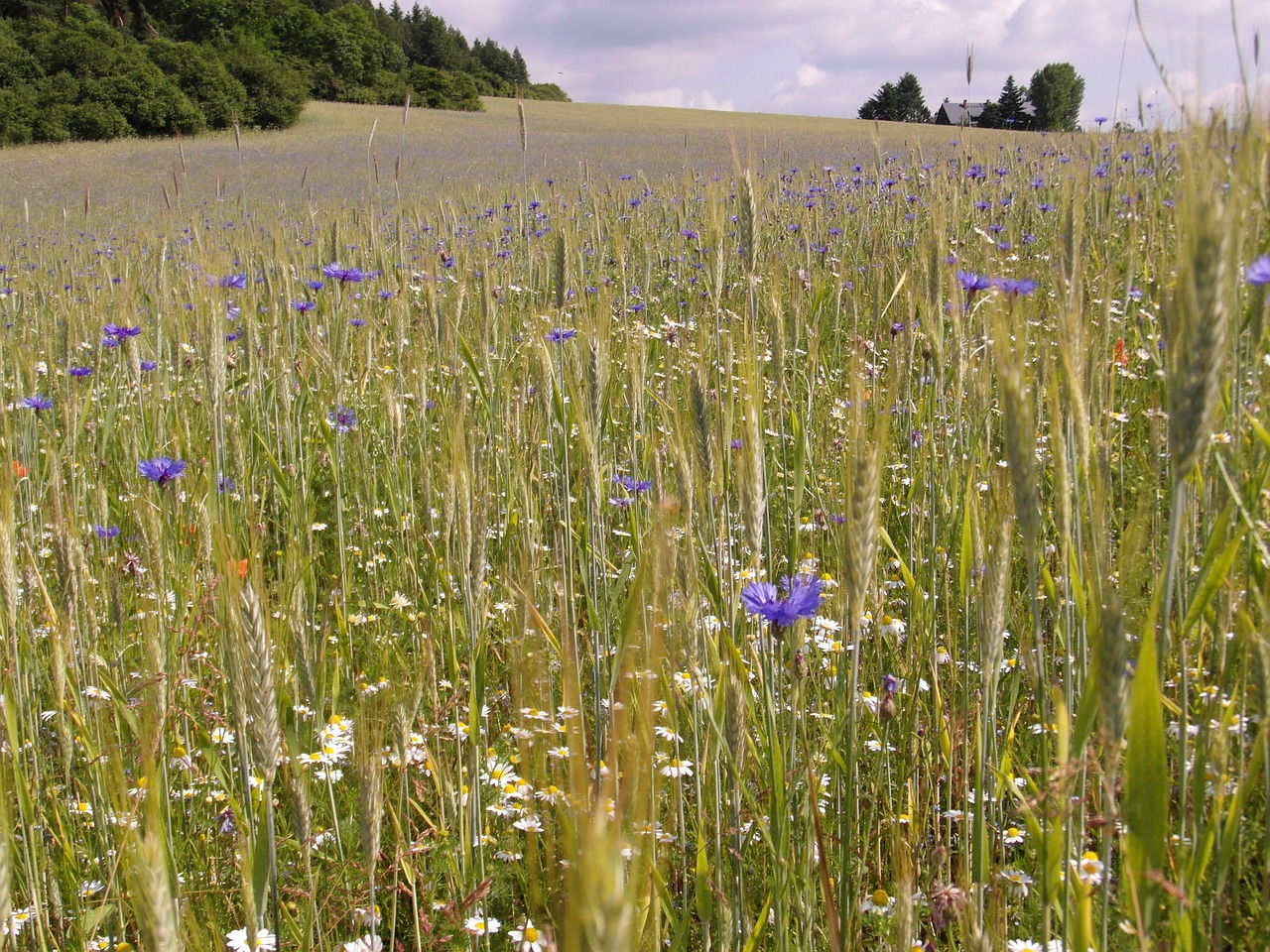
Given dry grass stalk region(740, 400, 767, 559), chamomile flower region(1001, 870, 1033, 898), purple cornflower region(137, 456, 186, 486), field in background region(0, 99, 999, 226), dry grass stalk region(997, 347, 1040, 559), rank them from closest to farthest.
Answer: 1. dry grass stalk region(997, 347, 1040, 559)
2. dry grass stalk region(740, 400, 767, 559)
3. chamomile flower region(1001, 870, 1033, 898)
4. purple cornflower region(137, 456, 186, 486)
5. field in background region(0, 99, 999, 226)

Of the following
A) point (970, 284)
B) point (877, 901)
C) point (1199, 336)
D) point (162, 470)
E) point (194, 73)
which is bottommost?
point (877, 901)

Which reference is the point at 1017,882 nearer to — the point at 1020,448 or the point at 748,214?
the point at 1020,448

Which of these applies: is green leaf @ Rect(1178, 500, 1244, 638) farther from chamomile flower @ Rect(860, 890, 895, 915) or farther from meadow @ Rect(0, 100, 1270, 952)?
chamomile flower @ Rect(860, 890, 895, 915)

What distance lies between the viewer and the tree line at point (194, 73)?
2395cm

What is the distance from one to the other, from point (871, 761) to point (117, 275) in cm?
535

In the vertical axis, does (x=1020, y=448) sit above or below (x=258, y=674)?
above

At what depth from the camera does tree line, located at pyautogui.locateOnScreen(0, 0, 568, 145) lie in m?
24.0

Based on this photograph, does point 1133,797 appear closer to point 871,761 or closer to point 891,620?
point 871,761

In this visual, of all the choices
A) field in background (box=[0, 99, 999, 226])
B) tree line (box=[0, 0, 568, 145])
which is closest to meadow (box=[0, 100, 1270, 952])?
field in background (box=[0, 99, 999, 226])

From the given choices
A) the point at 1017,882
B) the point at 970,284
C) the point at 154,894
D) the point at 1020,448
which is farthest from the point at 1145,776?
the point at 970,284

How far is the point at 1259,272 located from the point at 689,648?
0.83m

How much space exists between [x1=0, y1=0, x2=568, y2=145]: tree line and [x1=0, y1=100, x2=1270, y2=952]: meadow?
1588 cm

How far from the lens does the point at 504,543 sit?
88.7 inches

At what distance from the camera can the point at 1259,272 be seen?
1.10m
